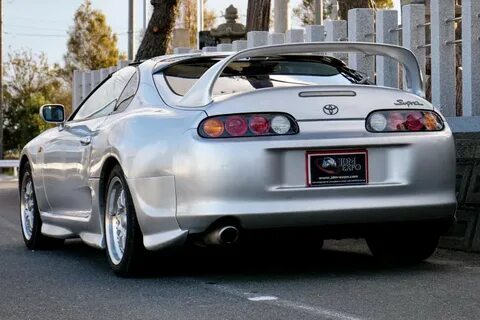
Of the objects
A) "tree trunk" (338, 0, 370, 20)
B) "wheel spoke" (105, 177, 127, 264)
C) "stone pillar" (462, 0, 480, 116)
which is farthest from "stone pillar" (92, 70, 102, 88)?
"wheel spoke" (105, 177, 127, 264)

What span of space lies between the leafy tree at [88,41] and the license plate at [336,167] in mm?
53045

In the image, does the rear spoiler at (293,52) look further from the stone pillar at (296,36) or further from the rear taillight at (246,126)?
the stone pillar at (296,36)

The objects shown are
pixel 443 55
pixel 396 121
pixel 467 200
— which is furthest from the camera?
pixel 443 55

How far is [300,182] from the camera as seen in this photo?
20.9 feet

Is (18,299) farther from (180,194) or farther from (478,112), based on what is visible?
(478,112)

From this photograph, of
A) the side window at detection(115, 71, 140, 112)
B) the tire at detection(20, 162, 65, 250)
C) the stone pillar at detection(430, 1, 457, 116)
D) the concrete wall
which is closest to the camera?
the side window at detection(115, 71, 140, 112)

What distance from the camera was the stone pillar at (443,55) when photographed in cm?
1061

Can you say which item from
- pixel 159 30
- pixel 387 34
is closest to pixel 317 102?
pixel 387 34

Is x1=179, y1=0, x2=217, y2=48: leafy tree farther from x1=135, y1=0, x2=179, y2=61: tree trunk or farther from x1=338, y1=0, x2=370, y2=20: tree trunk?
x1=338, y1=0, x2=370, y2=20: tree trunk

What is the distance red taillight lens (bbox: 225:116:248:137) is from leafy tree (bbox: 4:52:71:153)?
152ft

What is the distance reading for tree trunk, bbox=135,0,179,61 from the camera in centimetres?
2133

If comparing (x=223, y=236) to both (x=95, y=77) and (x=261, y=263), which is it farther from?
(x=95, y=77)

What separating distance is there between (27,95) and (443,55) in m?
48.8

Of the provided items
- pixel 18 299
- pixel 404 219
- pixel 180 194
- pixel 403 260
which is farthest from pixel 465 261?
pixel 18 299
